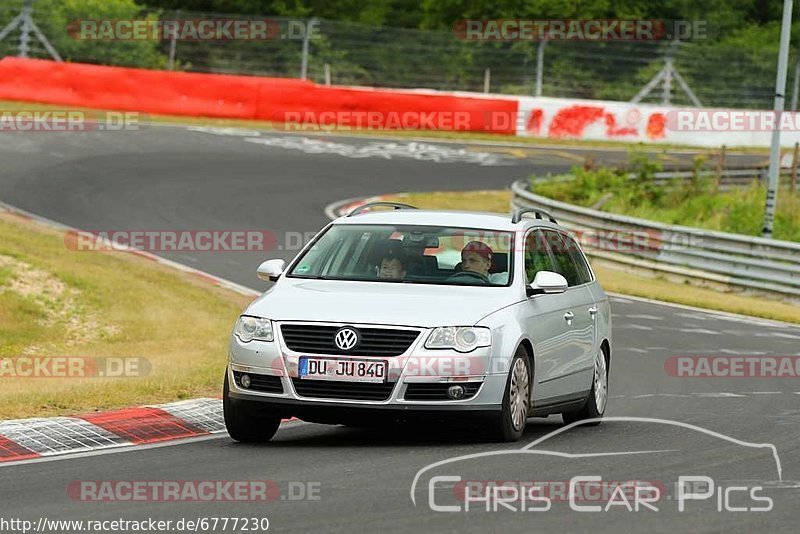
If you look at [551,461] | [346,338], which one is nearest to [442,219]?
[346,338]

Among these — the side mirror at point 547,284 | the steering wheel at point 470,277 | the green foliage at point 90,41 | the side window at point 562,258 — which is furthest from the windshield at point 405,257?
the green foliage at point 90,41

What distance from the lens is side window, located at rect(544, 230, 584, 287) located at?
12078mm

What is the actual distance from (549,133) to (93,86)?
45.6 ft

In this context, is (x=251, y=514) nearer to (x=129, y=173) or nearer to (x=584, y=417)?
(x=584, y=417)

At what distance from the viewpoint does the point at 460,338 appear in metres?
10.0

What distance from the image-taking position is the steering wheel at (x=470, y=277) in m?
11.0

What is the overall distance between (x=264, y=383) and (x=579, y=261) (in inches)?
137

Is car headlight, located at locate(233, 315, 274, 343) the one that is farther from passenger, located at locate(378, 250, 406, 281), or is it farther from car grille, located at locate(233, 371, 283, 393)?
passenger, located at locate(378, 250, 406, 281)

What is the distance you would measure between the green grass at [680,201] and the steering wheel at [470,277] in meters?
22.1

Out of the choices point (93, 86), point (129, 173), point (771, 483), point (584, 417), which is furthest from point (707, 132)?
point (771, 483)
